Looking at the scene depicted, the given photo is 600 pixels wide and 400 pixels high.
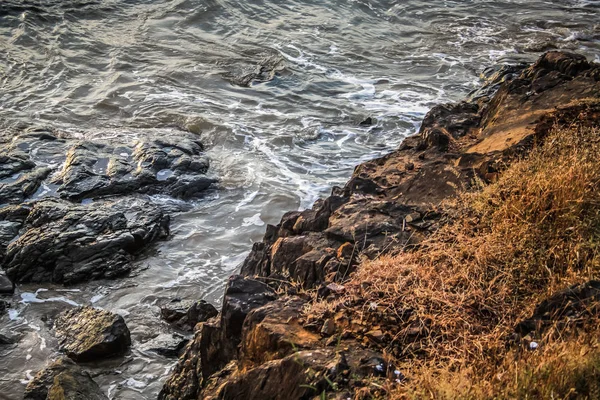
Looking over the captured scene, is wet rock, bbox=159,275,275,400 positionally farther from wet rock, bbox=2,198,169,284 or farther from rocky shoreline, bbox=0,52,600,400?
wet rock, bbox=2,198,169,284

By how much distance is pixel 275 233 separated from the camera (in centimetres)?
690

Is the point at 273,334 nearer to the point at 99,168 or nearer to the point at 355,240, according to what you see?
the point at 355,240

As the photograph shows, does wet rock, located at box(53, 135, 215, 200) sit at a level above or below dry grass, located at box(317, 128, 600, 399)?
below

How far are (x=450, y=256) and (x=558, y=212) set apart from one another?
3.01 ft

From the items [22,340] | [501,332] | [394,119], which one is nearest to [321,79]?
[394,119]

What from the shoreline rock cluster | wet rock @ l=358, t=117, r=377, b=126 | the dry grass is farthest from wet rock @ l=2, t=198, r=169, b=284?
wet rock @ l=358, t=117, r=377, b=126

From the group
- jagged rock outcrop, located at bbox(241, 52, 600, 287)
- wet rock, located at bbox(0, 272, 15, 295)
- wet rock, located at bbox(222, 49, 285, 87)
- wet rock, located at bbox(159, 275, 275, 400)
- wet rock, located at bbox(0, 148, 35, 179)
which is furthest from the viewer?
wet rock, located at bbox(222, 49, 285, 87)

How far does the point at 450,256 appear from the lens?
5.05 m

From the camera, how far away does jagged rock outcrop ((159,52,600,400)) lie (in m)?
4.34

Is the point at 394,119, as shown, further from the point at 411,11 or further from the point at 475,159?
the point at 411,11

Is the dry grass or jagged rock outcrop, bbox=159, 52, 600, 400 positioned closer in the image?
the dry grass

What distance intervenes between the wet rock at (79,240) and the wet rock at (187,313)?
1.18m

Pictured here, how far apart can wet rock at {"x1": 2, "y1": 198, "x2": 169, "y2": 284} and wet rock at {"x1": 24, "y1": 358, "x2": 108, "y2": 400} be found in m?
2.00

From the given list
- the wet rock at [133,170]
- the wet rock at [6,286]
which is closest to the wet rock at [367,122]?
the wet rock at [133,170]
